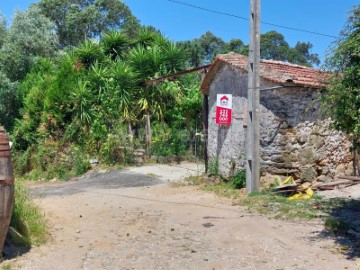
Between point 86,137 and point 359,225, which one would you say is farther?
point 86,137

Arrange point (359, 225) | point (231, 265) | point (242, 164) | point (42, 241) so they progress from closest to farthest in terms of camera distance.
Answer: point (231, 265) → point (42, 241) → point (359, 225) → point (242, 164)

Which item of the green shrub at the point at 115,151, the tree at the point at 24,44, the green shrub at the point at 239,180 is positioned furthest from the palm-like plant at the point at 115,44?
the green shrub at the point at 239,180

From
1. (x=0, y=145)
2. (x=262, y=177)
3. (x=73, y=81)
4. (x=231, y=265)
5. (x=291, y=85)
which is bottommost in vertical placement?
(x=231, y=265)

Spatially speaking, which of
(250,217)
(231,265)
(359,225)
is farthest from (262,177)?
(231,265)

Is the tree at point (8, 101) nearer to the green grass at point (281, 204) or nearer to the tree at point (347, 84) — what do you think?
the green grass at point (281, 204)

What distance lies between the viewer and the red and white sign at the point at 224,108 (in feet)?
38.0

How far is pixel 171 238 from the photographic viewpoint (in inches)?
257

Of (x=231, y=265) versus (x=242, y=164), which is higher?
(x=242, y=164)

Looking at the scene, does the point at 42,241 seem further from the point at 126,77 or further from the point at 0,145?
the point at 126,77

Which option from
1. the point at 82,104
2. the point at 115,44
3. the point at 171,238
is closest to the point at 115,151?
the point at 82,104

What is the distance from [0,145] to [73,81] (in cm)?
1289

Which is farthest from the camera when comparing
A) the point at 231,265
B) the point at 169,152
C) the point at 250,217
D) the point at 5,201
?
the point at 169,152

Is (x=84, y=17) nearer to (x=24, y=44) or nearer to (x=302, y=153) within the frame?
(x=24, y=44)

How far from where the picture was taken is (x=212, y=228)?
7086 mm
